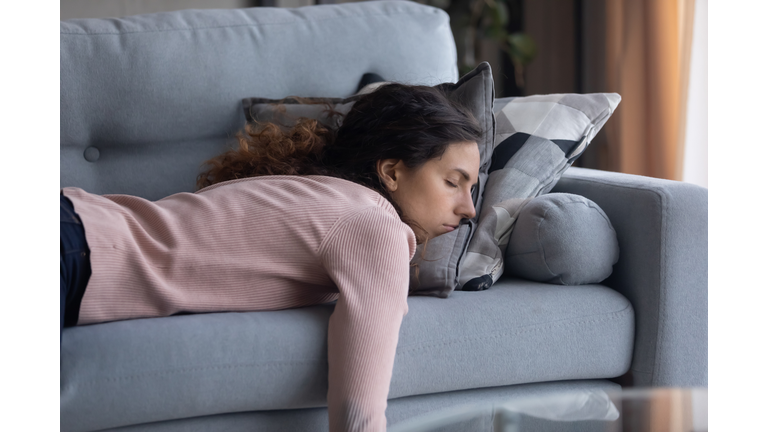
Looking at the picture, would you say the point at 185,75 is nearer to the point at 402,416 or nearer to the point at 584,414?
the point at 402,416

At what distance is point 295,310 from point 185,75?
2.27ft

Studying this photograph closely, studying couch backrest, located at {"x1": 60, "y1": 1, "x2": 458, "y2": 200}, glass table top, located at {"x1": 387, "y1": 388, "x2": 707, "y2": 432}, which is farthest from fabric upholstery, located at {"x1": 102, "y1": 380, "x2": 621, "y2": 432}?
couch backrest, located at {"x1": 60, "y1": 1, "x2": 458, "y2": 200}

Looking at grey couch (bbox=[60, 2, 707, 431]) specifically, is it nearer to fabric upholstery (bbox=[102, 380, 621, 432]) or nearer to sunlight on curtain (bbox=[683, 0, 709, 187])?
fabric upholstery (bbox=[102, 380, 621, 432])

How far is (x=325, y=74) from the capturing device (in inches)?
56.1

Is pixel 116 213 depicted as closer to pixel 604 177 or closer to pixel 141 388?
pixel 141 388

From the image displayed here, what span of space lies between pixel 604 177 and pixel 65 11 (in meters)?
2.13

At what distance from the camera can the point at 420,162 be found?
3.48 ft

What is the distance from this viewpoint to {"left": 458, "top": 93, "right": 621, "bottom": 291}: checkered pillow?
1084mm

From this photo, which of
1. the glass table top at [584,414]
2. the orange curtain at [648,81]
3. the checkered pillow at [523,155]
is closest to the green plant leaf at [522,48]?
the orange curtain at [648,81]

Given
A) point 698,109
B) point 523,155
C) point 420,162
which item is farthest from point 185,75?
point 698,109

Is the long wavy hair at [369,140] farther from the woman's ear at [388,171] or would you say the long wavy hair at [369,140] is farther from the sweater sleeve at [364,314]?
the sweater sleeve at [364,314]

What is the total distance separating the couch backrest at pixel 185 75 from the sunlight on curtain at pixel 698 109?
1.06 metres

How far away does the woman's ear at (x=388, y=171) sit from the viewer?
3.51 ft
